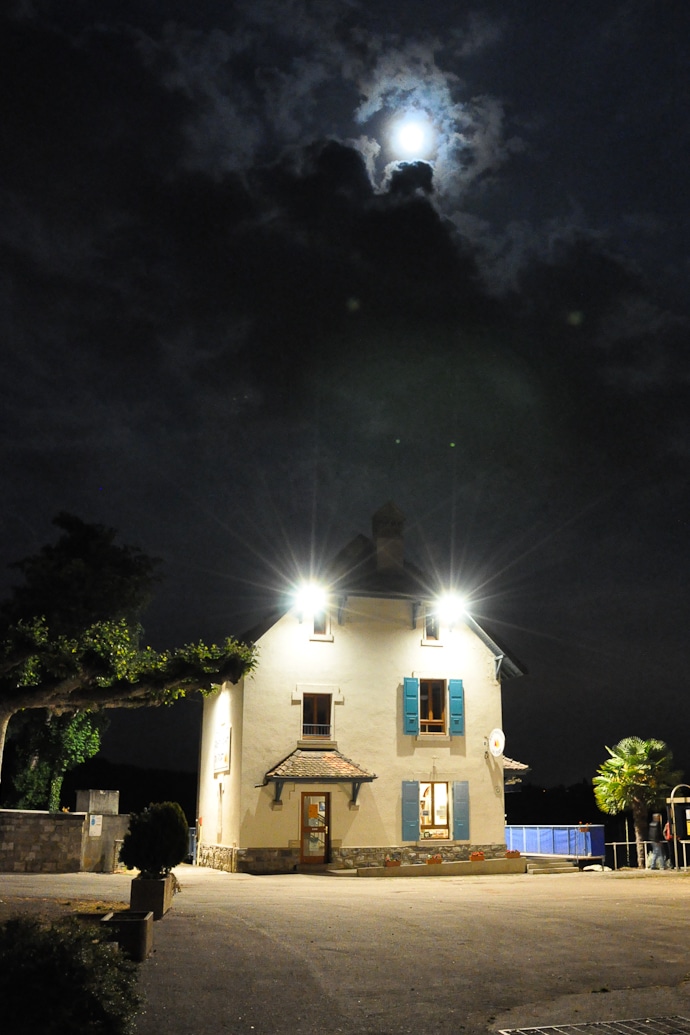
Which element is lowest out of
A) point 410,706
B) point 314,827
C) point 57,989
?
point 57,989

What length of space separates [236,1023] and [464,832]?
2096cm

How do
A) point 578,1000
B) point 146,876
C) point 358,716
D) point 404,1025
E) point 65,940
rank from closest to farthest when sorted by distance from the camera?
point 65,940 < point 404,1025 < point 578,1000 < point 146,876 < point 358,716

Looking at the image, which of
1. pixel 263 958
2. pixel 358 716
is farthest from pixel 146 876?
pixel 358 716

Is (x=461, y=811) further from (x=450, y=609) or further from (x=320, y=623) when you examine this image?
(x=320, y=623)

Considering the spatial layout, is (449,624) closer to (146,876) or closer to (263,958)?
(146,876)

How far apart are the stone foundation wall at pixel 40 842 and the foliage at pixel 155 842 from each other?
10163 mm

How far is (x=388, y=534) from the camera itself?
29969mm

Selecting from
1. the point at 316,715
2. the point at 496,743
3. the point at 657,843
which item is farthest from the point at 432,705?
the point at 657,843

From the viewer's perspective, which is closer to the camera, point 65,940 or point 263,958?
point 65,940

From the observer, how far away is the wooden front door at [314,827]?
25.8m

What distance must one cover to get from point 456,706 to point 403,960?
59.7 feet

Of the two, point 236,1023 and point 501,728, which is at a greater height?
point 501,728

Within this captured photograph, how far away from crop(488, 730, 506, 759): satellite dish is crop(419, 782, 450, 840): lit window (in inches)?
70.0

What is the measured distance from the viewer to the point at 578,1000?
8.10 meters
